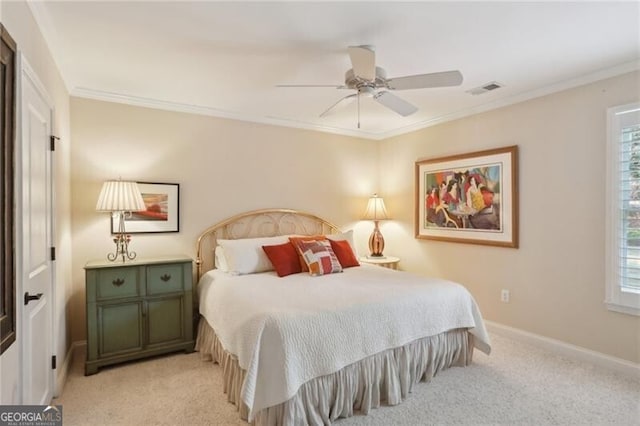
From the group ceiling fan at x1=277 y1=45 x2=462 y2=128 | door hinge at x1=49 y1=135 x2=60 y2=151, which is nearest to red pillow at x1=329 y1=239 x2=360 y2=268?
ceiling fan at x1=277 y1=45 x2=462 y2=128

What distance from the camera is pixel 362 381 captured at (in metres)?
2.28

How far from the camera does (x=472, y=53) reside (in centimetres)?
255

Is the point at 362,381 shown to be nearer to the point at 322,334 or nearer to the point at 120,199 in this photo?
the point at 322,334

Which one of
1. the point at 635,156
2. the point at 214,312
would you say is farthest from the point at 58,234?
the point at 635,156

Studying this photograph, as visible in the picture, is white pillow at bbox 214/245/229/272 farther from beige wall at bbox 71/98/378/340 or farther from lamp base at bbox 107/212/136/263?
lamp base at bbox 107/212/136/263

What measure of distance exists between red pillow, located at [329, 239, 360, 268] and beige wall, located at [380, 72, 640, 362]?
1344mm

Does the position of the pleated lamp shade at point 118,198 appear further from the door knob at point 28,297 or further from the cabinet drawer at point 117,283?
the door knob at point 28,297

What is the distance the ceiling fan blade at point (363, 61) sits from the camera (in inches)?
81.6

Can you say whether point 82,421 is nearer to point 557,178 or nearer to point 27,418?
point 27,418

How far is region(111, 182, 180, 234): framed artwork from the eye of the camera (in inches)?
136

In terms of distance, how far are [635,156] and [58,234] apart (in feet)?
15.2

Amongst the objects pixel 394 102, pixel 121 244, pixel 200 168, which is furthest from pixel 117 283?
pixel 394 102

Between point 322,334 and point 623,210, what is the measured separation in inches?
106

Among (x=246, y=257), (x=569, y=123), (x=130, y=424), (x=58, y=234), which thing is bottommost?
(x=130, y=424)
